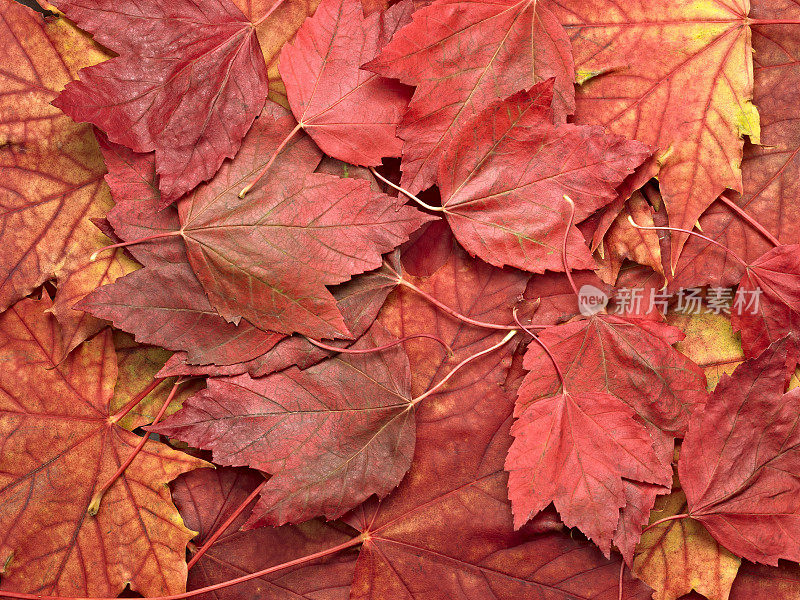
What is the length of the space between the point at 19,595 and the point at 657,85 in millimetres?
888

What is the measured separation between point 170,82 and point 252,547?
0.52 meters

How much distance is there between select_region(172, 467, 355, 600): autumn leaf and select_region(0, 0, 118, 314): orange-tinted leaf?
238mm

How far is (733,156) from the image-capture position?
0.69 m

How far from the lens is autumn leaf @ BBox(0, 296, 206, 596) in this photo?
0.68m

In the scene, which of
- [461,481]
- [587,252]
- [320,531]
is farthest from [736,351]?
[320,531]

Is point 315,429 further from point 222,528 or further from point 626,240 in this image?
point 626,240

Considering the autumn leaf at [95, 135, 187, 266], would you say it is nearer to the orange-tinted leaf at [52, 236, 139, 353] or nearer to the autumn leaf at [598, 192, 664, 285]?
the orange-tinted leaf at [52, 236, 139, 353]

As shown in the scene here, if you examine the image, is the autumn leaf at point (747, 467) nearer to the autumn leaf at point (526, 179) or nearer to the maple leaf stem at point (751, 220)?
the maple leaf stem at point (751, 220)

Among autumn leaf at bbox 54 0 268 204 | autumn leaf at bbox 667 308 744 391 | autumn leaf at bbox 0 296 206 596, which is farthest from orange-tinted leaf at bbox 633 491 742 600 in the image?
autumn leaf at bbox 54 0 268 204

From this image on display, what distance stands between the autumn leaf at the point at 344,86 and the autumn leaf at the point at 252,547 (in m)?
0.39

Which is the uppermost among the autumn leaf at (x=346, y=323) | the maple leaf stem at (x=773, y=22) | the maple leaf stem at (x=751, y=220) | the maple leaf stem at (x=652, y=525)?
the maple leaf stem at (x=773, y=22)

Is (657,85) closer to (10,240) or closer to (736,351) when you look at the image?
(736,351)

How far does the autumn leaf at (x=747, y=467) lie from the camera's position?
681 mm

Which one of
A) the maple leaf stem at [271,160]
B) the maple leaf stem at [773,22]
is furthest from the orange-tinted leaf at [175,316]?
the maple leaf stem at [773,22]
